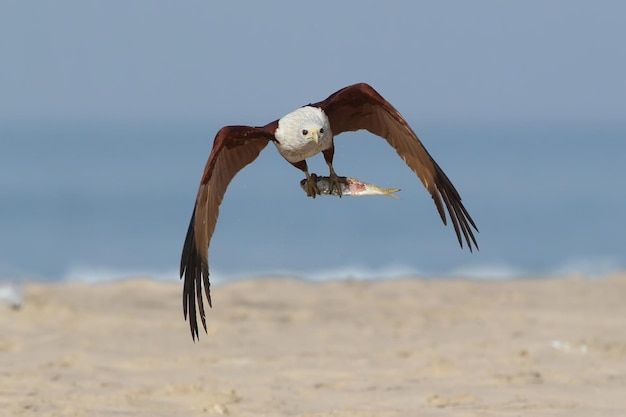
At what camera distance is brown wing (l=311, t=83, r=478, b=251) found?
24.7 feet

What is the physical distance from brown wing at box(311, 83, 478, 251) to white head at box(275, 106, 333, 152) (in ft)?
1.41

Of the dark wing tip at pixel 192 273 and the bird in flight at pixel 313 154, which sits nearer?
the bird in flight at pixel 313 154

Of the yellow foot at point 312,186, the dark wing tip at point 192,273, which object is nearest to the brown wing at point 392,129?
the yellow foot at point 312,186

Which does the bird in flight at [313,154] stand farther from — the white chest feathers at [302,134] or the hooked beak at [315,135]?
the hooked beak at [315,135]

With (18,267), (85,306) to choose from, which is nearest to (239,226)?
(18,267)

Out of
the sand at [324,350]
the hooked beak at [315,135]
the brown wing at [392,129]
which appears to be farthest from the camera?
the sand at [324,350]

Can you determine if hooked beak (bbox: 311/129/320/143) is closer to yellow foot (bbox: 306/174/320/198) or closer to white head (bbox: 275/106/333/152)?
white head (bbox: 275/106/333/152)

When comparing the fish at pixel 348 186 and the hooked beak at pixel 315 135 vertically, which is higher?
the hooked beak at pixel 315 135

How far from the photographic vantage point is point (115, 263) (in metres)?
23.6

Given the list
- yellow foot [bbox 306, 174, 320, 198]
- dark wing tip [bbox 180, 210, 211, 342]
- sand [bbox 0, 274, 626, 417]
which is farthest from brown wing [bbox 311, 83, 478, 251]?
sand [bbox 0, 274, 626, 417]

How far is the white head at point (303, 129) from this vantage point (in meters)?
6.93

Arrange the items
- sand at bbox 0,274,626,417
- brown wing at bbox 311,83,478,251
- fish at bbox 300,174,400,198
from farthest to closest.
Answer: sand at bbox 0,274,626,417, brown wing at bbox 311,83,478,251, fish at bbox 300,174,400,198

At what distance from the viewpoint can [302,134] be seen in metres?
6.93

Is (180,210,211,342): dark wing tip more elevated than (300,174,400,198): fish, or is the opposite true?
(300,174,400,198): fish
